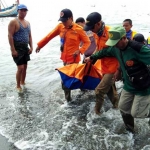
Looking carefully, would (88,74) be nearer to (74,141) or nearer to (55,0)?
(74,141)

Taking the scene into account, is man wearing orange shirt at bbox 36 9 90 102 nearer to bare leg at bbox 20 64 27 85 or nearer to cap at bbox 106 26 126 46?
bare leg at bbox 20 64 27 85

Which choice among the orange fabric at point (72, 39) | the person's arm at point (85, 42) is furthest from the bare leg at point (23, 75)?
the person's arm at point (85, 42)

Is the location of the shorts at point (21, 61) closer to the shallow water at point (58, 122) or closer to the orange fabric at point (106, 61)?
the shallow water at point (58, 122)

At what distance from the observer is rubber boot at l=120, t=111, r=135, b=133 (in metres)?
4.35

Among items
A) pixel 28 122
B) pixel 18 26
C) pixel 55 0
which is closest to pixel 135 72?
pixel 28 122

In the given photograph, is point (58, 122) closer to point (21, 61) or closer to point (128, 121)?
point (128, 121)

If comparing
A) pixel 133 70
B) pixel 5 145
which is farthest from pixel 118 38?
pixel 5 145

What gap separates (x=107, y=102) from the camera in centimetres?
609

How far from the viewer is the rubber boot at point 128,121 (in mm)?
4348

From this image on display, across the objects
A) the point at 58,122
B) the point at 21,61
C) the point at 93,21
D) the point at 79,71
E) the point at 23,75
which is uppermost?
the point at 93,21

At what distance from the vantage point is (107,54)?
14.3ft

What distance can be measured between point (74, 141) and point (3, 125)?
5.10 feet

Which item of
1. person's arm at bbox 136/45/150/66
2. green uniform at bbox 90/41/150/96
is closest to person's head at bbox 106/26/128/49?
green uniform at bbox 90/41/150/96

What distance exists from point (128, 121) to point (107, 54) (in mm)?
1218
